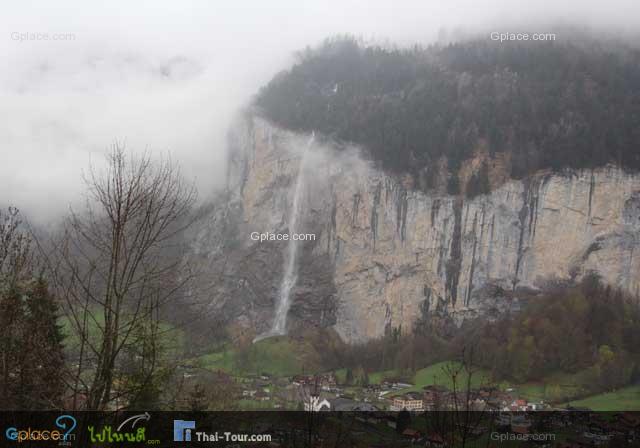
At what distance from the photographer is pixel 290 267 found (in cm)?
6253

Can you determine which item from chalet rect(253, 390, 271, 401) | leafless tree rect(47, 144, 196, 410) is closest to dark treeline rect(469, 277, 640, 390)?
chalet rect(253, 390, 271, 401)

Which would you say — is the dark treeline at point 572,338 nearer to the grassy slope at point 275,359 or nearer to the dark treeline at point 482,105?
the dark treeline at point 482,105

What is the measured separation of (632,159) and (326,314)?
104ft

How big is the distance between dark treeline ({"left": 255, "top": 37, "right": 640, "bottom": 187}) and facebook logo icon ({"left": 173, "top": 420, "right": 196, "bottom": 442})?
162 ft

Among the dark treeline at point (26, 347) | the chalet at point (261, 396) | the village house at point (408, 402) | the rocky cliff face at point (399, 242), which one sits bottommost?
the village house at point (408, 402)

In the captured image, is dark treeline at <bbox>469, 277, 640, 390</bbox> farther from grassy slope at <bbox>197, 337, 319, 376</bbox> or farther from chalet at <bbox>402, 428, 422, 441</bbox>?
chalet at <bbox>402, 428, 422, 441</bbox>

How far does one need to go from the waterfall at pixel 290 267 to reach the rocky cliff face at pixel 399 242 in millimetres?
633

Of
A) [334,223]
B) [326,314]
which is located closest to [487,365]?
[326,314]

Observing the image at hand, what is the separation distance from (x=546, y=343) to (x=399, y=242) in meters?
17.0

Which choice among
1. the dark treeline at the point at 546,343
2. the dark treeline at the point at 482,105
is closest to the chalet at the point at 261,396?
the dark treeline at the point at 546,343

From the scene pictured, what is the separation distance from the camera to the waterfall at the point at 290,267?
59781mm

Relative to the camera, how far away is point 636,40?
6253 centimetres

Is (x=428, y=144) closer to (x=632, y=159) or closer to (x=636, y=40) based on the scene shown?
(x=632, y=159)

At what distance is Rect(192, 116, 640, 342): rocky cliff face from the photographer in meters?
54.7
